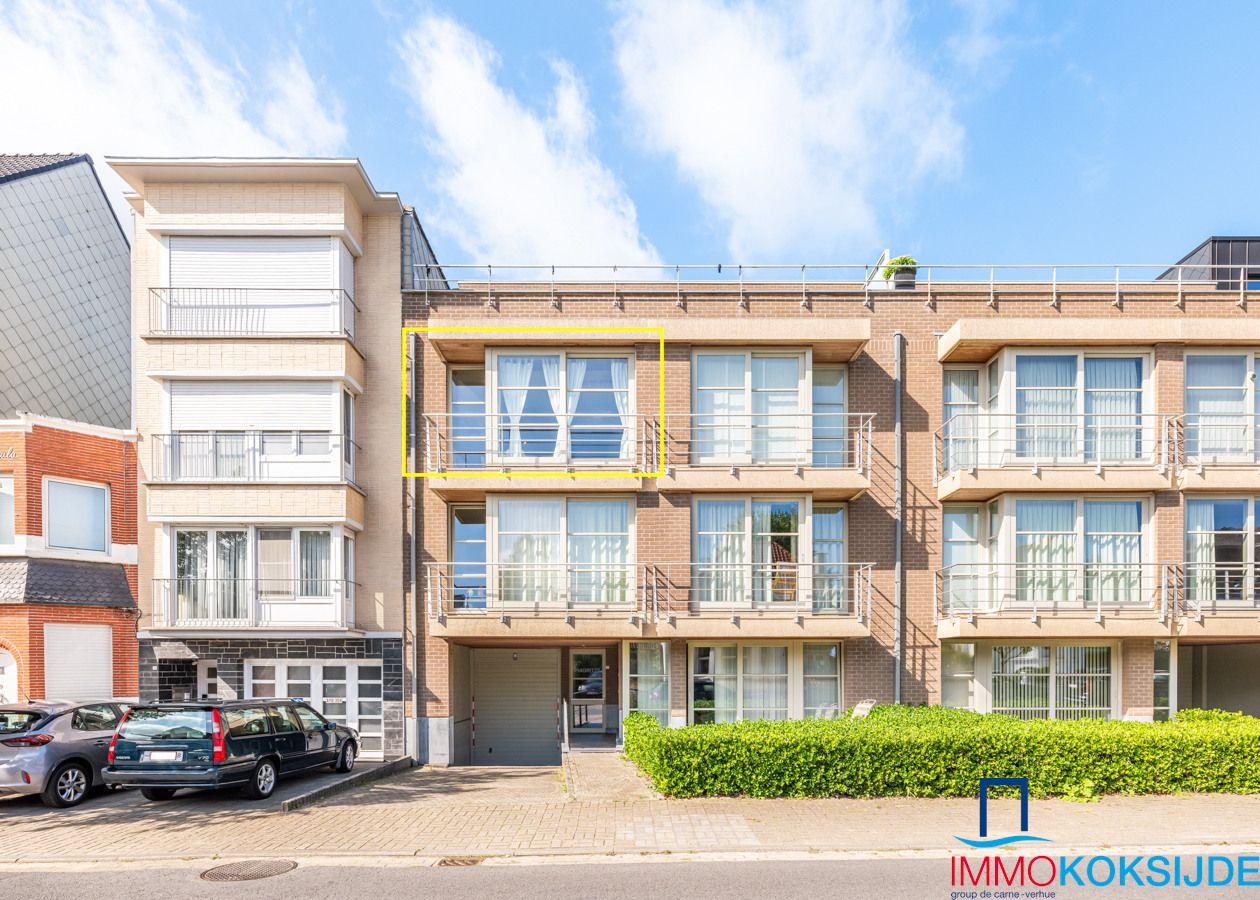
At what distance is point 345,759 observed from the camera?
1541 cm

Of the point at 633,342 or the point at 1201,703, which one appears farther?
the point at 1201,703

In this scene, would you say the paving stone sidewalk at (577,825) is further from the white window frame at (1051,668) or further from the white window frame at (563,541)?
the white window frame at (1051,668)

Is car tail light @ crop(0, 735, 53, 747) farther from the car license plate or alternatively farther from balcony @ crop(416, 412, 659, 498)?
balcony @ crop(416, 412, 659, 498)

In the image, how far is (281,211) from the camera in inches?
682

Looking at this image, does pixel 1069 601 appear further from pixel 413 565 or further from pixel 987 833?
pixel 413 565

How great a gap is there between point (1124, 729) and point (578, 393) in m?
10.7

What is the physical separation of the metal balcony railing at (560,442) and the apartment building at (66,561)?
6.93 m

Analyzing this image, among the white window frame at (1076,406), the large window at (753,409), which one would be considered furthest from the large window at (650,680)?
the white window frame at (1076,406)

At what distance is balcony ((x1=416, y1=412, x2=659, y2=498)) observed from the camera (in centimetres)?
1656

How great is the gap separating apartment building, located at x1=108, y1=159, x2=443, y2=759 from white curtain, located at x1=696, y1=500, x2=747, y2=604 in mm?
5995

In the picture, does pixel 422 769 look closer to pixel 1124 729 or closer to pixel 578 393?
pixel 578 393

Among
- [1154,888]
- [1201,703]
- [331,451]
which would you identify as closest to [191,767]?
[331,451]

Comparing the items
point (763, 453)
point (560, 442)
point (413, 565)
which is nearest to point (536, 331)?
point (560, 442)

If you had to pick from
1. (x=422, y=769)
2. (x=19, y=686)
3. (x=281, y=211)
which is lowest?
(x=422, y=769)
